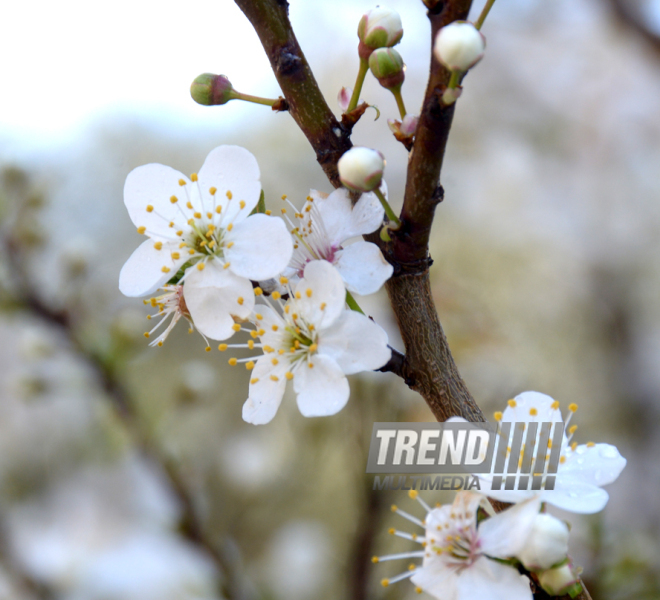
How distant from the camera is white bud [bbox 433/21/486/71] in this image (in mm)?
286

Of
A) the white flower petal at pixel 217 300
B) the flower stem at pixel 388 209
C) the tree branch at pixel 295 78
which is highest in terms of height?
the tree branch at pixel 295 78

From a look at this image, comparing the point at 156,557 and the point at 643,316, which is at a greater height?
the point at 643,316

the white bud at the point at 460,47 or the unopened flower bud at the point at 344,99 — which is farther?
the unopened flower bud at the point at 344,99

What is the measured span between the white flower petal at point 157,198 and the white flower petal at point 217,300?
0.07 metres

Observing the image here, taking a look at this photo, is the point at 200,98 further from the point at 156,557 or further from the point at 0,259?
the point at 156,557

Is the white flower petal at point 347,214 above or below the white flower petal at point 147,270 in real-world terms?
above

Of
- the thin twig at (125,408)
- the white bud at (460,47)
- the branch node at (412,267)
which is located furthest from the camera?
the thin twig at (125,408)

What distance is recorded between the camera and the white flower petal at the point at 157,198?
0.46 metres

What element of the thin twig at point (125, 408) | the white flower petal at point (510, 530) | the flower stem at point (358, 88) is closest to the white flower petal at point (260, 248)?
the flower stem at point (358, 88)

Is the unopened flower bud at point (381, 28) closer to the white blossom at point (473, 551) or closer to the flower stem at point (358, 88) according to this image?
the flower stem at point (358, 88)

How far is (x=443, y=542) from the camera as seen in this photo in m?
0.37

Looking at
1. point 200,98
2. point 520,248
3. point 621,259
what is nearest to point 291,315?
point 200,98

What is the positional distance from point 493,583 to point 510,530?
0.04 metres

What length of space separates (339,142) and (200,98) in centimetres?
13
